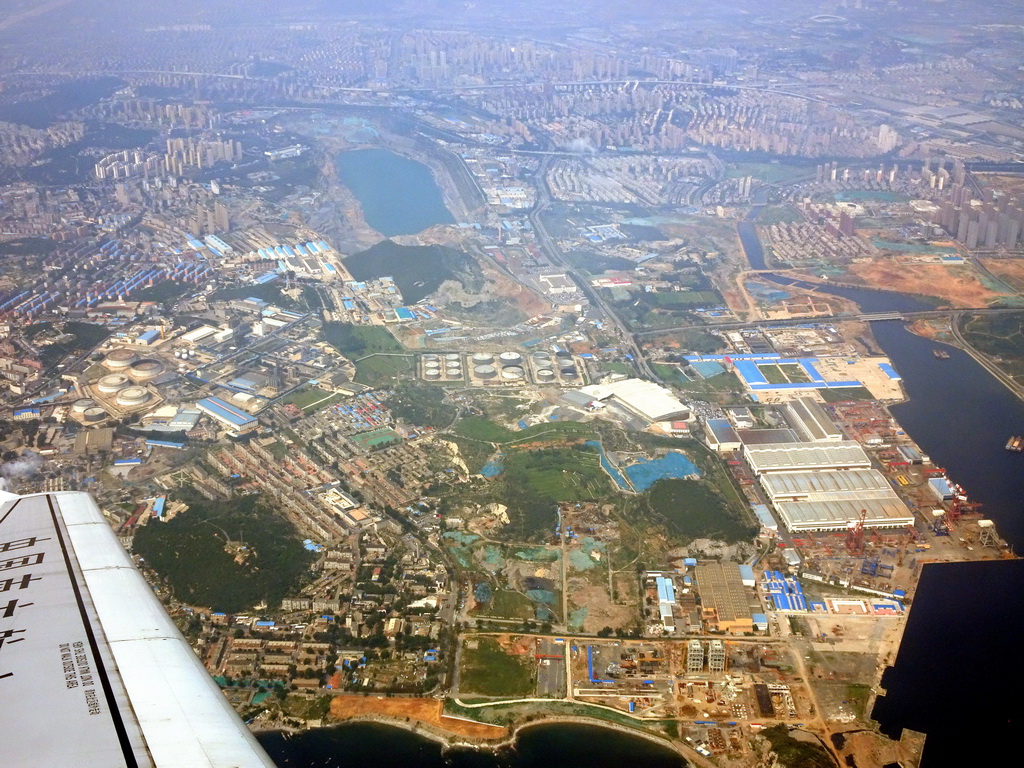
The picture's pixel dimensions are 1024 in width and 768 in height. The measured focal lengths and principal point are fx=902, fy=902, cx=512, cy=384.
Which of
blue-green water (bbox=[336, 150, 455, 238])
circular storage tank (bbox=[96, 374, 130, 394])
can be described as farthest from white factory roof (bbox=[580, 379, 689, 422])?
blue-green water (bbox=[336, 150, 455, 238])

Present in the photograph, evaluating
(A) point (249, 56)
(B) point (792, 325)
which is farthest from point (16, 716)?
(A) point (249, 56)

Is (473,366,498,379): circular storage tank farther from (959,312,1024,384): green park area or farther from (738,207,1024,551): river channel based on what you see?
(959,312,1024,384): green park area

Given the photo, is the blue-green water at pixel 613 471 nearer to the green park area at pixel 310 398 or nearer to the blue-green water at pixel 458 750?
the blue-green water at pixel 458 750

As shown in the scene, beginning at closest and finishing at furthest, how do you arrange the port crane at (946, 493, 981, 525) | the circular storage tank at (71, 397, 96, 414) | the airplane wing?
1. the airplane wing
2. the port crane at (946, 493, 981, 525)
3. the circular storage tank at (71, 397, 96, 414)

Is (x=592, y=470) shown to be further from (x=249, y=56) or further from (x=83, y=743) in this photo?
(x=249, y=56)

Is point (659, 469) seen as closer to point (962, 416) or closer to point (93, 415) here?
point (962, 416)

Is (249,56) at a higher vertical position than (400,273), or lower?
higher
